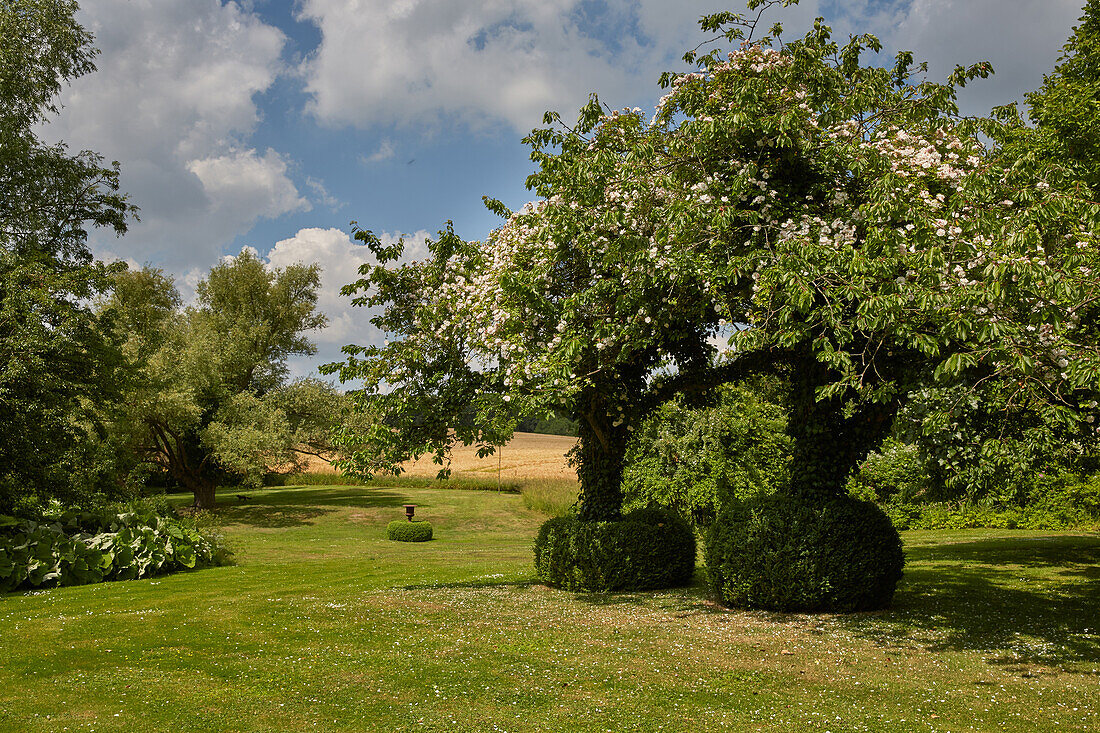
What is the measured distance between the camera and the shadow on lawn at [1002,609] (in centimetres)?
830

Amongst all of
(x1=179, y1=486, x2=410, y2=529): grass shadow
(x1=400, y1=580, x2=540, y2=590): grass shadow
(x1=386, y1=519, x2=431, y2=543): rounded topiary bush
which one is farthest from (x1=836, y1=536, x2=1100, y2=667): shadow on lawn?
(x1=179, y1=486, x2=410, y2=529): grass shadow

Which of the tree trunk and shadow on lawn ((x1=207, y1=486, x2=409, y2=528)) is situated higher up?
the tree trunk

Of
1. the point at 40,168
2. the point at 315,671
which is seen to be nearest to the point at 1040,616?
the point at 315,671

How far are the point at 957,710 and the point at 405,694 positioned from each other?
5150 millimetres

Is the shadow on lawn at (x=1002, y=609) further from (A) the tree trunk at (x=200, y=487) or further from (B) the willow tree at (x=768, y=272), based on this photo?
(A) the tree trunk at (x=200, y=487)

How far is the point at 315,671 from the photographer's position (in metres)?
7.61

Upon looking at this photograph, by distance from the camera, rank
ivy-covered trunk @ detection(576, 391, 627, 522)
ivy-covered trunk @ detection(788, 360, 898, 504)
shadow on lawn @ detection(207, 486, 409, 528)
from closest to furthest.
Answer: ivy-covered trunk @ detection(788, 360, 898, 504)
ivy-covered trunk @ detection(576, 391, 627, 522)
shadow on lawn @ detection(207, 486, 409, 528)

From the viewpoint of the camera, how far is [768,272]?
302 inches

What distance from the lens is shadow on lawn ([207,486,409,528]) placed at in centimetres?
3569

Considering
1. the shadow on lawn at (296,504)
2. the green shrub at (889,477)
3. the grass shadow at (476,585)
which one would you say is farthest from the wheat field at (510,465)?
the grass shadow at (476,585)

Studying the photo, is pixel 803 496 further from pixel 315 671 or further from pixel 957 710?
pixel 315 671

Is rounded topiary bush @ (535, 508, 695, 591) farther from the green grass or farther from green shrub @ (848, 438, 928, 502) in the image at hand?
green shrub @ (848, 438, 928, 502)

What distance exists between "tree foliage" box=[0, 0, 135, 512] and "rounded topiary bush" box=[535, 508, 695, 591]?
11.8 meters

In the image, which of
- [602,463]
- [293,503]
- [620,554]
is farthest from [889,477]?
[293,503]
